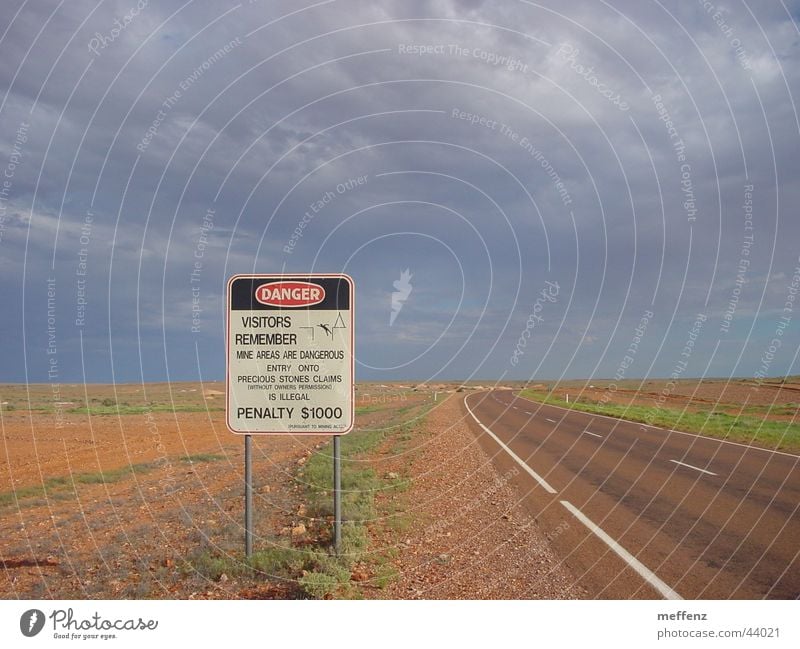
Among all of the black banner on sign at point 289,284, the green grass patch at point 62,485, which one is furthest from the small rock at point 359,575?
the green grass patch at point 62,485

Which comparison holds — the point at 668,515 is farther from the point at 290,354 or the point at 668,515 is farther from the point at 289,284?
the point at 289,284

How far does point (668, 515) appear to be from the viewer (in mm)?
10750

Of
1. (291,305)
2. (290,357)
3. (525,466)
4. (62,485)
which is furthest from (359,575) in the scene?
(62,485)

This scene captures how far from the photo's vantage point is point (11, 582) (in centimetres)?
834

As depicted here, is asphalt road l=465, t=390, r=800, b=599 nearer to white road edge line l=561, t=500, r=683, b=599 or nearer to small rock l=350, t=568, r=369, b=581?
white road edge line l=561, t=500, r=683, b=599

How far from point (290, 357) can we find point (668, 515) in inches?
274

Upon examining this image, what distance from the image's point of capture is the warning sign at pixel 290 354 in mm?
8508

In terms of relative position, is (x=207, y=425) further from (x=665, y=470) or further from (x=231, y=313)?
(x=231, y=313)

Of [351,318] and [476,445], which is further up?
[351,318]

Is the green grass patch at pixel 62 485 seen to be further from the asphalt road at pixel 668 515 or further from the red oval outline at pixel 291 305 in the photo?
the asphalt road at pixel 668 515

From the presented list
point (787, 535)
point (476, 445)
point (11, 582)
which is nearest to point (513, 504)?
point (787, 535)

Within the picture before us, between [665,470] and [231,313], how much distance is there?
12602mm

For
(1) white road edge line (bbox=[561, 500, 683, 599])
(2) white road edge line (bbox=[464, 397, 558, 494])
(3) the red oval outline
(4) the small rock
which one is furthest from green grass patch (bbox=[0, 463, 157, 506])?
(1) white road edge line (bbox=[561, 500, 683, 599])

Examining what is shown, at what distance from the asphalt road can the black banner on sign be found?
14.6ft
